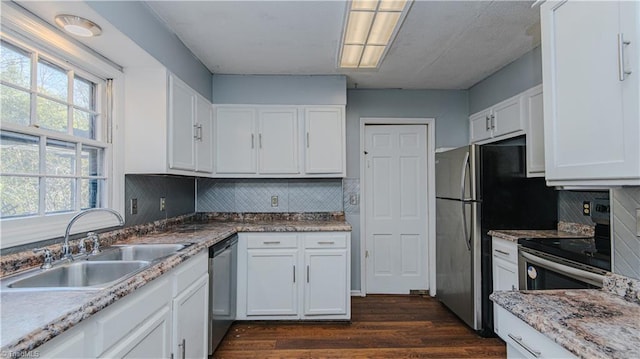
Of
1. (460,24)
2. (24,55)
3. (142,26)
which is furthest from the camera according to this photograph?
(460,24)

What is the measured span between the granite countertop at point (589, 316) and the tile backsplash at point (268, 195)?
2.37 m

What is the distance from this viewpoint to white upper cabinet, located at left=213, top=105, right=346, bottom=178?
3.22 m

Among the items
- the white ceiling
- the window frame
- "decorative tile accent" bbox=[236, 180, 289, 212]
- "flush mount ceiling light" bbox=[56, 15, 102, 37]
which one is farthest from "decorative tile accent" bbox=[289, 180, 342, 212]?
"flush mount ceiling light" bbox=[56, 15, 102, 37]

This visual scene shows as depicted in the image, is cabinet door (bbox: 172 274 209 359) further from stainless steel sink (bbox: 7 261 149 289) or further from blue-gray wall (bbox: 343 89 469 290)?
blue-gray wall (bbox: 343 89 469 290)

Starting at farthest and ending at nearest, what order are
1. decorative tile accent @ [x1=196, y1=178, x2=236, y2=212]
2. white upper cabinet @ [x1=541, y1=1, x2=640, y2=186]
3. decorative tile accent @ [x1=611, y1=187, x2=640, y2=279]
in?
decorative tile accent @ [x1=196, y1=178, x2=236, y2=212], decorative tile accent @ [x1=611, y1=187, x2=640, y2=279], white upper cabinet @ [x1=541, y1=1, x2=640, y2=186]

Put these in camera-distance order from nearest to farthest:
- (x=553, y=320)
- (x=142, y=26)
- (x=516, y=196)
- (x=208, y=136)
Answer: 1. (x=553, y=320)
2. (x=142, y=26)
3. (x=516, y=196)
4. (x=208, y=136)

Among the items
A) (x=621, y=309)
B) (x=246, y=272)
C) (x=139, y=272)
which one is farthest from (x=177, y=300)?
(x=621, y=309)

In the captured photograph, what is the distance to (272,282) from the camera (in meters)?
2.88

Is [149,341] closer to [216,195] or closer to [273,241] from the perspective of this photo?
[273,241]

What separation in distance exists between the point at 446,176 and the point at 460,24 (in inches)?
54.9

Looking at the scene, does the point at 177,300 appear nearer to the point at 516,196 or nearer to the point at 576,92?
the point at 576,92

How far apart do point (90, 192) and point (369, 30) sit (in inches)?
85.0

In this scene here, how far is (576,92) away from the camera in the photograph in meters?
1.26

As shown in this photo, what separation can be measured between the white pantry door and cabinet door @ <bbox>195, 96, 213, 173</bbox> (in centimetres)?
173
